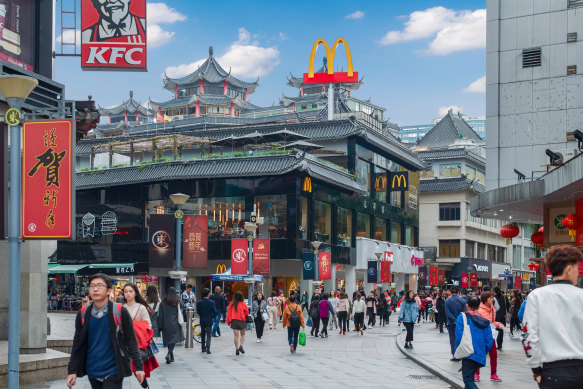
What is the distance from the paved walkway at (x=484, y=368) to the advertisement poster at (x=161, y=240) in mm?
10861

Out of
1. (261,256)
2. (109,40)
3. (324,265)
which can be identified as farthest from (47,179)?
A: (324,265)

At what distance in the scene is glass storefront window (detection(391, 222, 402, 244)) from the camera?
6875 centimetres

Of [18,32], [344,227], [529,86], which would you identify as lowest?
[344,227]

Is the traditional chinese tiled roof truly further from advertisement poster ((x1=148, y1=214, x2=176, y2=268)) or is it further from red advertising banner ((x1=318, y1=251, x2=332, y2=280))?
advertisement poster ((x1=148, y1=214, x2=176, y2=268))

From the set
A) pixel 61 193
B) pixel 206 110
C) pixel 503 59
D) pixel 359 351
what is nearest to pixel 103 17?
pixel 61 193

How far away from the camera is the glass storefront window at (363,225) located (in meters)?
61.2

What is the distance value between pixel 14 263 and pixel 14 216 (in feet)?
1.90

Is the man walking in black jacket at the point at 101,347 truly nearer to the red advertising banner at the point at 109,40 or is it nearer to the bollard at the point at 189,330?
the red advertising banner at the point at 109,40

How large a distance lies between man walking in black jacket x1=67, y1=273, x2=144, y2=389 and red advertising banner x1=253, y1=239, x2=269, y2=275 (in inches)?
1232

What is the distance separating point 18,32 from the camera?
17.4 meters

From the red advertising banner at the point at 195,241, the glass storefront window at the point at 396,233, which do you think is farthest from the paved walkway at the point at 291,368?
the glass storefront window at the point at 396,233

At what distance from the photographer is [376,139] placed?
62.2 m

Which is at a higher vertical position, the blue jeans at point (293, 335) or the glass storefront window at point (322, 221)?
the glass storefront window at point (322, 221)

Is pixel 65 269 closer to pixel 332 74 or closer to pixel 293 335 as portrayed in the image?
pixel 332 74
